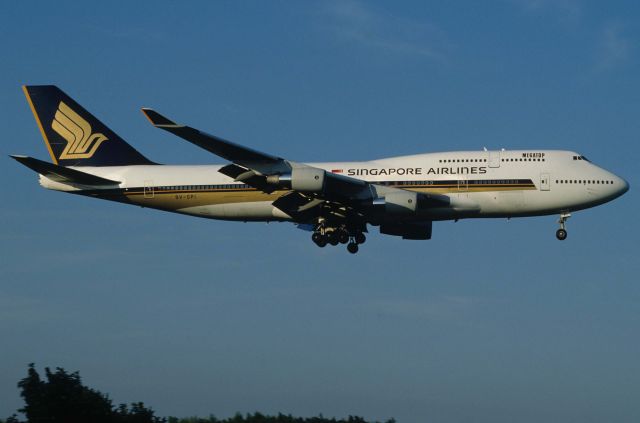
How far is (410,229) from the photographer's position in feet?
212

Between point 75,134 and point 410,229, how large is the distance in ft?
71.5

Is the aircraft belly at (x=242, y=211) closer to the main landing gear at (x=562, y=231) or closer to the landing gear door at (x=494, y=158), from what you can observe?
the landing gear door at (x=494, y=158)

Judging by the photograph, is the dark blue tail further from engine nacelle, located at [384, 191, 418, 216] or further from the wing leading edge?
engine nacelle, located at [384, 191, 418, 216]

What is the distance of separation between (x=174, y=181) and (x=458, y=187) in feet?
54.4

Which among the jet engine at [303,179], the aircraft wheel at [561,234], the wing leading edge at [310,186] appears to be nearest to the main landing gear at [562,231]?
the aircraft wheel at [561,234]

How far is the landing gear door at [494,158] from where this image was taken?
6094 centimetres

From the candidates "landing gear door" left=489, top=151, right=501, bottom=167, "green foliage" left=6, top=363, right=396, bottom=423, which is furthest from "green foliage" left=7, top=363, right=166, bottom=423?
"landing gear door" left=489, top=151, right=501, bottom=167

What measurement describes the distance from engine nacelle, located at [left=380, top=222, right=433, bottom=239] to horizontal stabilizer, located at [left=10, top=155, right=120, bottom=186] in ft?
53.7

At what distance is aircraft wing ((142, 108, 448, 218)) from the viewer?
2243 inches

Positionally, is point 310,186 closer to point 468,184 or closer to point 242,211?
point 242,211

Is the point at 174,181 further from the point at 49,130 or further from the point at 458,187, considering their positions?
the point at 458,187

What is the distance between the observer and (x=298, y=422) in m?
65.8

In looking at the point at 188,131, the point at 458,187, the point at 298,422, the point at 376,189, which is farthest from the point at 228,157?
the point at 298,422

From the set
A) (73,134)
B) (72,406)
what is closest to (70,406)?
(72,406)
